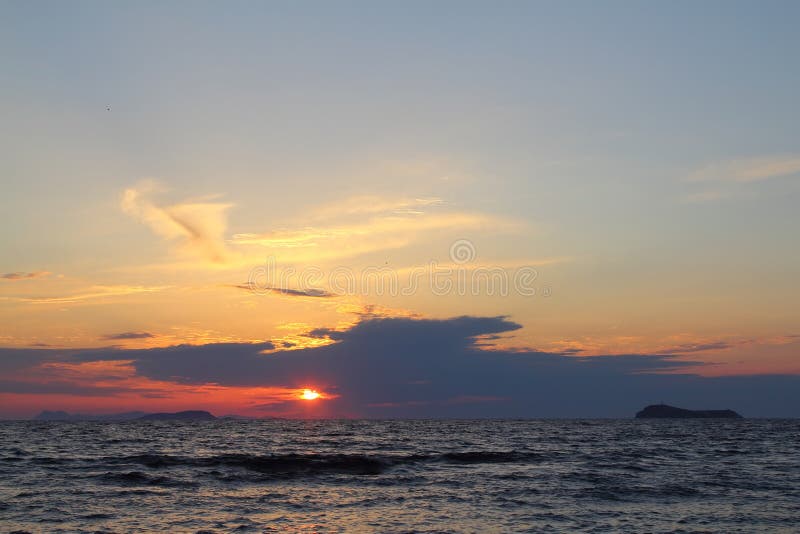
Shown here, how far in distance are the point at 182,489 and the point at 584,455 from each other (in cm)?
4079

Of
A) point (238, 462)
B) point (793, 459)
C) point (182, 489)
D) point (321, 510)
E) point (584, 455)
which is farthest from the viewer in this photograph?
point (584, 455)

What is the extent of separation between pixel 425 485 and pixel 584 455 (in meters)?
28.6

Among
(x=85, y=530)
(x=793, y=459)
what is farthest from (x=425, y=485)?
(x=793, y=459)

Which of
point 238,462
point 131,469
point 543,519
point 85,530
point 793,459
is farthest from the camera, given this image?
point 793,459

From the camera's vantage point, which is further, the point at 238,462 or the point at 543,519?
the point at 238,462

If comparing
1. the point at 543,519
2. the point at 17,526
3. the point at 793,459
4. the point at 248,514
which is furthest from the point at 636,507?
the point at 793,459

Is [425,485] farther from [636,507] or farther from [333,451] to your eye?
[333,451]

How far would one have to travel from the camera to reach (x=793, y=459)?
5991cm

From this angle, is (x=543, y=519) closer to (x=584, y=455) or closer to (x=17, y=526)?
(x=17, y=526)

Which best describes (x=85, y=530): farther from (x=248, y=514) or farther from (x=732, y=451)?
(x=732, y=451)

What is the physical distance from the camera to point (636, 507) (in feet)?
107

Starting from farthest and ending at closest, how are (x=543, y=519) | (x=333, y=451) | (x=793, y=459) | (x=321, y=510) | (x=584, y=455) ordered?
(x=333, y=451) → (x=584, y=455) → (x=793, y=459) → (x=321, y=510) → (x=543, y=519)

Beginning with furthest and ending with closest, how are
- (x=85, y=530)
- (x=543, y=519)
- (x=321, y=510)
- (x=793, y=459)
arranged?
(x=793, y=459), (x=321, y=510), (x=543, y=519), (x=85, y=530)

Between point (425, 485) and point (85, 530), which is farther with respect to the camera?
point (425, 485)
